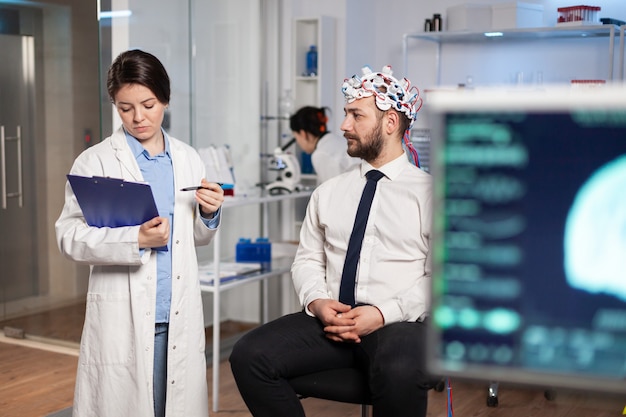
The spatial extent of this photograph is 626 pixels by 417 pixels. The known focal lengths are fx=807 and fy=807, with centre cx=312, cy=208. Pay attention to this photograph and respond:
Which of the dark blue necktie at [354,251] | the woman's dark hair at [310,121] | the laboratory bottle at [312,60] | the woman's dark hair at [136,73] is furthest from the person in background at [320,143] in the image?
the woman's dark hair at [136,73]

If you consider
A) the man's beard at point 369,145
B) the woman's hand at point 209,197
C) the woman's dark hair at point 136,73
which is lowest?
the woman's hand at point 209,197

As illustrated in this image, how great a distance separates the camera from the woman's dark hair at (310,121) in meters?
4.42

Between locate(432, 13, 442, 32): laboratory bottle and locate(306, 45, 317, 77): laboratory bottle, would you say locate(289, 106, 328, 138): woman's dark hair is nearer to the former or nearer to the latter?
locate(306, 45, 317, 77): laboratory bottle

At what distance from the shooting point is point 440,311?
991 millimetres

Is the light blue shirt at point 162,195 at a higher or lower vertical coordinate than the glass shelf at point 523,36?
lower

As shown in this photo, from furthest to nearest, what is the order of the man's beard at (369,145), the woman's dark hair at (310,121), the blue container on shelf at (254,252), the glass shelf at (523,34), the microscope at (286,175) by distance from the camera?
the woman's dark hair at (310,121) → the microscope at (286,175) → the glass shelf at (523,34) → the blue container on shelf at (254,252) → the man's beard at (369,145)

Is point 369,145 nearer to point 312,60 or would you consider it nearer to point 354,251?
point 354,251

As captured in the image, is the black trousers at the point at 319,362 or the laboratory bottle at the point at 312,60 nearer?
the black trousers at the point at 319,362

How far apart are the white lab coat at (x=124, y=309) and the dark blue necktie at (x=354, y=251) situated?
0.47 m

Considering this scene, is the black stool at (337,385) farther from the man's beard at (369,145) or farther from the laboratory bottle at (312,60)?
the laboratory bottle at (312,60)

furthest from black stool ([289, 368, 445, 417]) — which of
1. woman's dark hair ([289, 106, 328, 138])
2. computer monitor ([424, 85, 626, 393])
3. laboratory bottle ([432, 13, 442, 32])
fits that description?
laboratory bottle ([432, 13, 442, 32])

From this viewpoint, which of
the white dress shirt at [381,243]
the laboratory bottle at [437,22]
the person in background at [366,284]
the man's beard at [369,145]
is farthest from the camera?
the laboratory bottle at [437,22]

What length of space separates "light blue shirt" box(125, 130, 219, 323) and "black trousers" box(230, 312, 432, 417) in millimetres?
294

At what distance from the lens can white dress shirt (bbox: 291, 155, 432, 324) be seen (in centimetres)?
241
